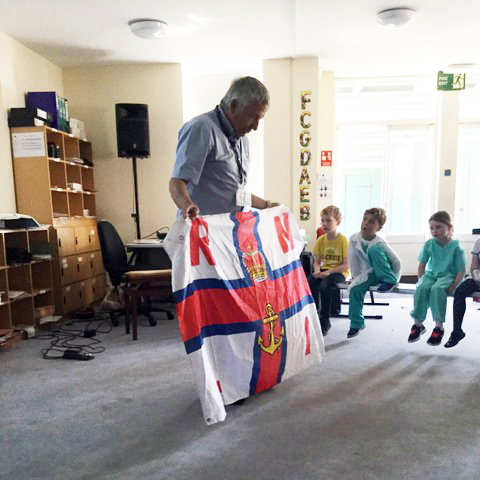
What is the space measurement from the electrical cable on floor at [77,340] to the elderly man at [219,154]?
149 cm

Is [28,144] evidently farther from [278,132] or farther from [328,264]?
[328,264]

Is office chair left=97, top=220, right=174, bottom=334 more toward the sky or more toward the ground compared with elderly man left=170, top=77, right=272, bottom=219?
more toward the ground

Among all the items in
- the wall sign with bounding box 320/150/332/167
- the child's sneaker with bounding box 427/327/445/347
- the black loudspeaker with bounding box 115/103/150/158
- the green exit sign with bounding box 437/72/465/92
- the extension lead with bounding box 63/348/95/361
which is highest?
the green exit sign with bounding box 437/72/465/92

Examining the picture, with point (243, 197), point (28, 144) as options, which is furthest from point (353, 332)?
point (28, 144)

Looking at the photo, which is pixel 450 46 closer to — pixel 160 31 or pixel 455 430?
pixel 160 31

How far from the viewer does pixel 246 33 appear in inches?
137

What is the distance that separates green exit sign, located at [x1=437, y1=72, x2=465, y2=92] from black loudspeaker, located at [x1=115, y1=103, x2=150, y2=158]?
11.3ft

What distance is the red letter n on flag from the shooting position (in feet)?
6.73

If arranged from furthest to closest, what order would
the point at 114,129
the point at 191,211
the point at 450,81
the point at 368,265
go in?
A: the point at 450,81, the point at 114,129, the point at 368,265, the point at 191,211

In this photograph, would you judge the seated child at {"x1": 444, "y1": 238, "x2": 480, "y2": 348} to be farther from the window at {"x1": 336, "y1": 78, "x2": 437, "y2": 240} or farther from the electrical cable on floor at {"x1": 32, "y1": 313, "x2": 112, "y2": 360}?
the window at {"x1": 336, "y1": 78, "x2": 437, "y2": 240}

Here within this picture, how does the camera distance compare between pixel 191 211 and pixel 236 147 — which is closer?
pixel 191 211

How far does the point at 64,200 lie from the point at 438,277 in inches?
130

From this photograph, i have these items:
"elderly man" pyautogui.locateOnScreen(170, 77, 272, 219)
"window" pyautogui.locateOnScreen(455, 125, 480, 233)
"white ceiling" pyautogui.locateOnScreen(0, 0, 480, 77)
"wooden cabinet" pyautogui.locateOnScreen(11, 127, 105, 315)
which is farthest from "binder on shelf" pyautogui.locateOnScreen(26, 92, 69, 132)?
"window" pyautogui.locateOnScreen(455, 125, 480, 233)

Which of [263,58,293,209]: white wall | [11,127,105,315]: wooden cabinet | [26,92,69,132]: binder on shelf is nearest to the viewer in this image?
[11,127,105,315]: wooden cabinet
